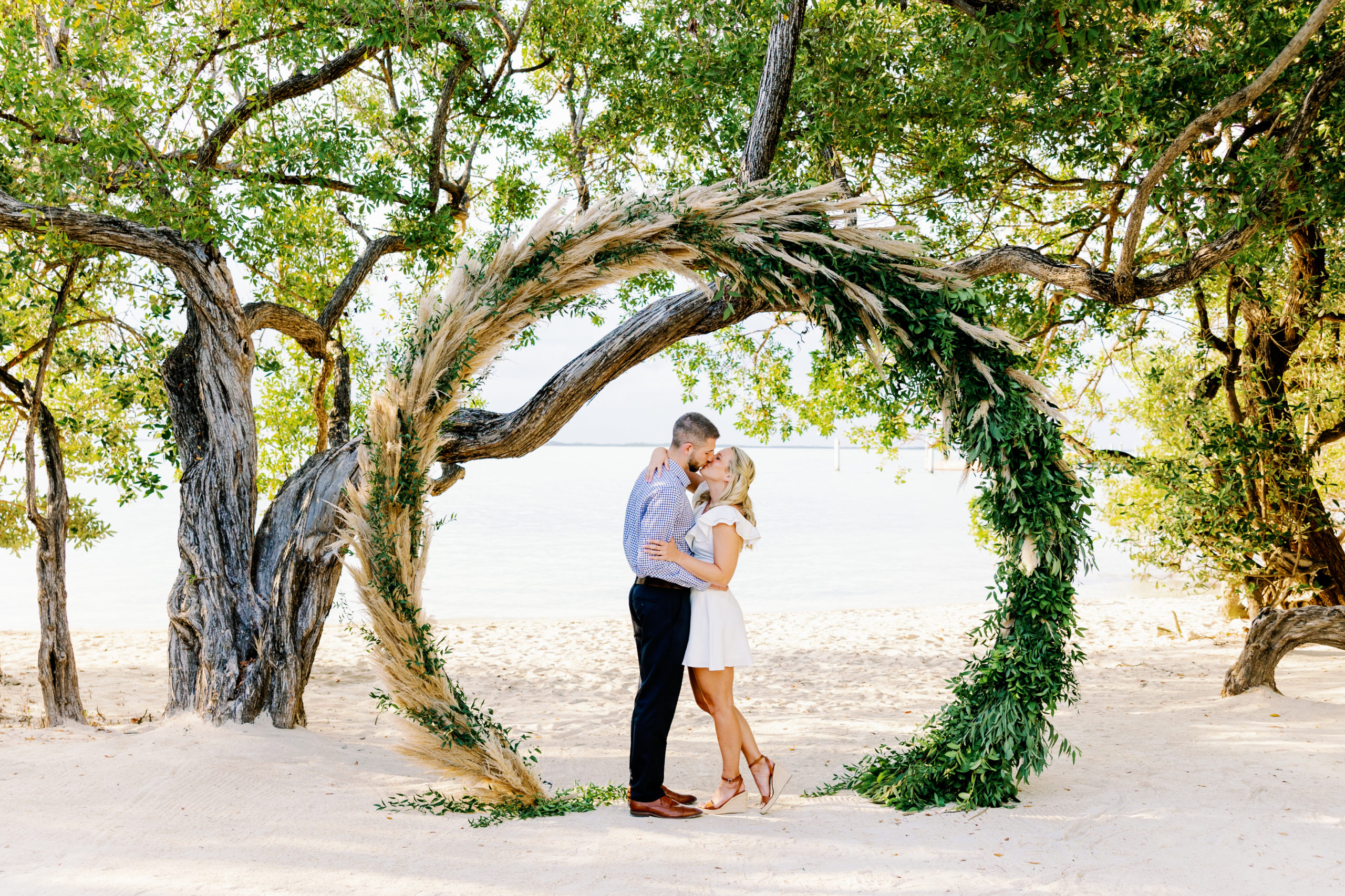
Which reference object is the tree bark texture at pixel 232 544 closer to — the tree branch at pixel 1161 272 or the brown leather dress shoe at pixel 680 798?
the brown leather dress shoe at pixel 680 798

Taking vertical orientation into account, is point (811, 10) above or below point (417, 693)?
above

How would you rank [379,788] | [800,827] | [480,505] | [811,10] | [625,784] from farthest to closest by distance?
[480,505] → [811,10] → [625,784] → [379,788] → [800,827]

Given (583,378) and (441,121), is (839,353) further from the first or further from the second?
(441,121)

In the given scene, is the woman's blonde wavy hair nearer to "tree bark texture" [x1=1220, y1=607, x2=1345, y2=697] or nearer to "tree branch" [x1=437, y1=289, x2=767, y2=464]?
"tree branch" [x1=437, y1=289, x2=767, y2=464]

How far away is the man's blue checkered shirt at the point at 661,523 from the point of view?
445 cm

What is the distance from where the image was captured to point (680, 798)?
466 cm

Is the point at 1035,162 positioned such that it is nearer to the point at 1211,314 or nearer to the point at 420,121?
the point at 1211,314

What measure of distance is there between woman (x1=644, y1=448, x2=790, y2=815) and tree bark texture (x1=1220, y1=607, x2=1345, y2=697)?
4.93 metres

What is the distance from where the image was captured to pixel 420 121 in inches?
289

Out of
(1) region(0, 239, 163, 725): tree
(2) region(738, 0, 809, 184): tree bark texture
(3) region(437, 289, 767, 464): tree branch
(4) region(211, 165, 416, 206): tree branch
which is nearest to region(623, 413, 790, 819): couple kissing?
(3) region(437, 289, 767, 464): tree branch

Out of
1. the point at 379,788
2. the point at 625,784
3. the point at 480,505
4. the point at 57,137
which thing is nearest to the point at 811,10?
the point at 57,137

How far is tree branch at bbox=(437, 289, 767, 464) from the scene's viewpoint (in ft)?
21.0

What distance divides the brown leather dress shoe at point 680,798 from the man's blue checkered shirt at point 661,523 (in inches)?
42.6

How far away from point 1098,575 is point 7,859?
70.0ft
